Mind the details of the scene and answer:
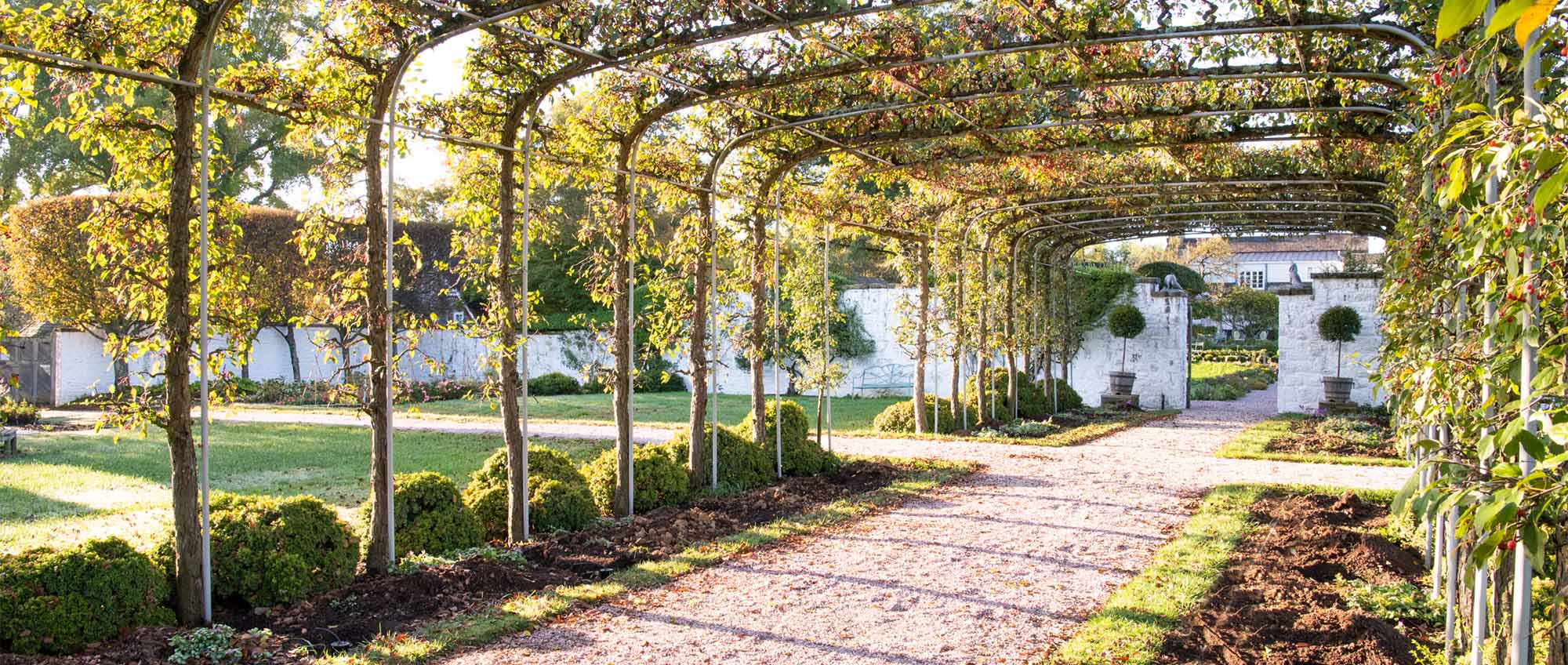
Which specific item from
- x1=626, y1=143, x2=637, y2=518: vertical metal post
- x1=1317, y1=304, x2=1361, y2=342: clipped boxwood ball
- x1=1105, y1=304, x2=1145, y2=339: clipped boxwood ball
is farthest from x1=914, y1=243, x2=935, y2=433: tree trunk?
x1=1317, y1=304, x2=1361, y2=342: clipped boxwood ball

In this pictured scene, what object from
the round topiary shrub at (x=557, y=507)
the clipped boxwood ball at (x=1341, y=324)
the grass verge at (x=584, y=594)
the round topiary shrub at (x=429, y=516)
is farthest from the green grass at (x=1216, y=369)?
the round topiary shrub at (x=429, y=516)

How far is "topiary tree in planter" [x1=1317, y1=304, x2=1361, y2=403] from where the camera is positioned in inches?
669

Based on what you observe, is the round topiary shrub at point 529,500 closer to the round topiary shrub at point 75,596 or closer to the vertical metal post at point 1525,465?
the round topiary shrub at point 75,596

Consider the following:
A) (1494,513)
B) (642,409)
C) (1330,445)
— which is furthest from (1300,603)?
(642,409)

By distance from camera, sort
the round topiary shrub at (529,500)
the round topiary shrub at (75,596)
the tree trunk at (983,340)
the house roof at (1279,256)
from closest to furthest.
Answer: the round topiary shrub at (75,596) < the round topiary shrub at (529,500) < the tree trunk at (983,340) < the house roof at (1279,256)

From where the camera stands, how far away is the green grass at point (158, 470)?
24.8ft

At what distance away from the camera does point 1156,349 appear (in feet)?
64.5

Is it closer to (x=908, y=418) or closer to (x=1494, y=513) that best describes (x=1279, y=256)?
(x=908, y=418)

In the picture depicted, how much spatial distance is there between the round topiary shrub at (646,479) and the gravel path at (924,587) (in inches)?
61.2

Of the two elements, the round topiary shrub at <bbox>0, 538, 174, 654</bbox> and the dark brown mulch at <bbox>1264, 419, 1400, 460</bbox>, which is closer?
Answer: the round topiary shrub at <bbox>0, 538, 174, 654</bbox>

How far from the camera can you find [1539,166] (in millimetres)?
1613

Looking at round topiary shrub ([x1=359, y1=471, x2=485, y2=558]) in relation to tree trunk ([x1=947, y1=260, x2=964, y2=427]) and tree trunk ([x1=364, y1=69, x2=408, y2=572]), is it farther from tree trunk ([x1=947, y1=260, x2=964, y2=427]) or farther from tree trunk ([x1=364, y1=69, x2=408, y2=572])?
tree trunk ([x1=947, y1=260, x2=964, y2=427])

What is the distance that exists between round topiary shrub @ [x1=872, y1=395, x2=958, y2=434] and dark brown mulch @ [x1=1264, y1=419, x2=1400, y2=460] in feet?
13.5

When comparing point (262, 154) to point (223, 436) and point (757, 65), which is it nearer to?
point (223, 436)
